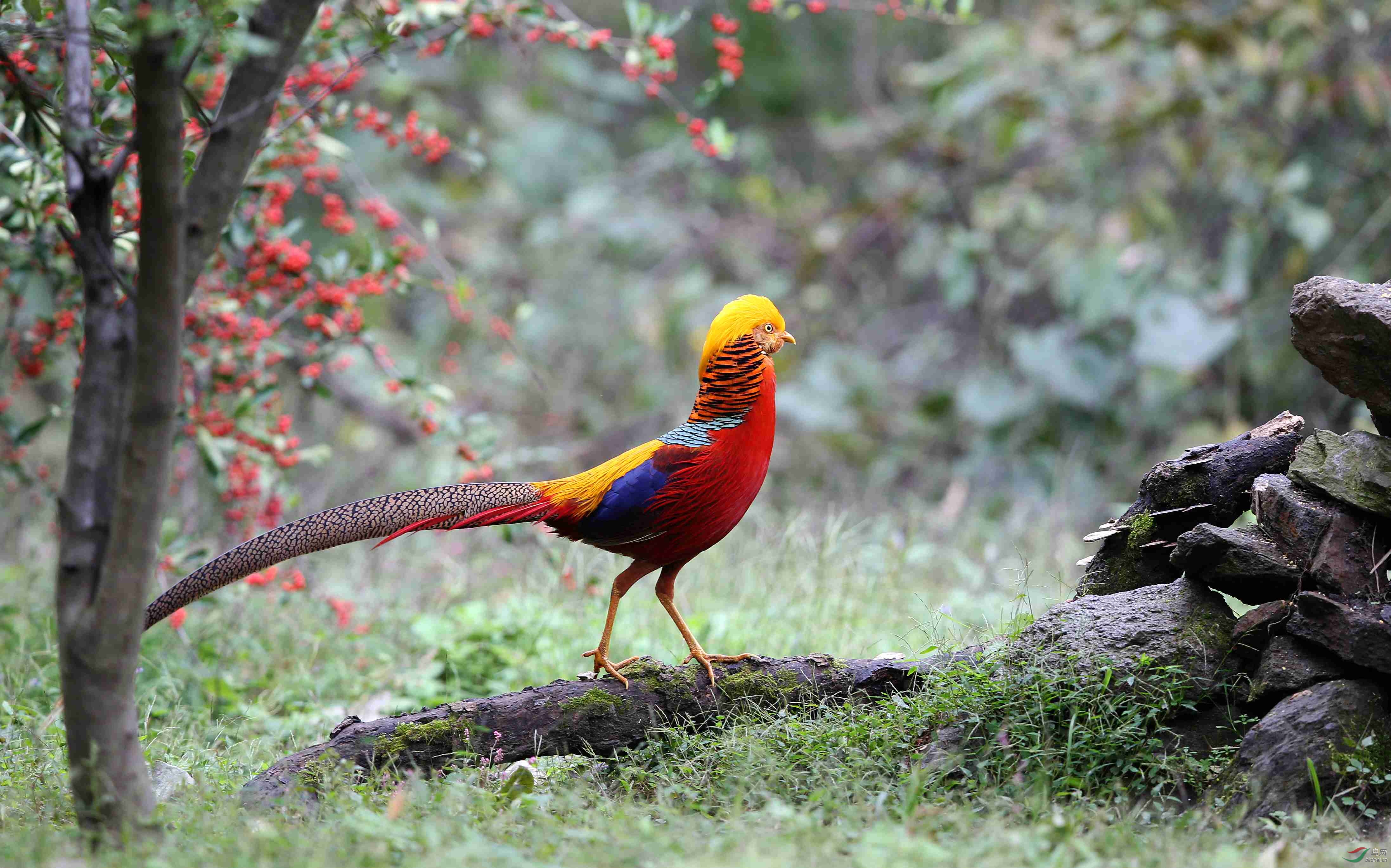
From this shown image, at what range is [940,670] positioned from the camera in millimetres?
3305

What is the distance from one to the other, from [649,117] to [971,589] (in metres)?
10.3

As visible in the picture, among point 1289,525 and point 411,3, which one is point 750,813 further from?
point 411,3

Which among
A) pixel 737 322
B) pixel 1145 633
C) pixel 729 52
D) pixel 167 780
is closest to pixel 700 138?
pixel 729 52

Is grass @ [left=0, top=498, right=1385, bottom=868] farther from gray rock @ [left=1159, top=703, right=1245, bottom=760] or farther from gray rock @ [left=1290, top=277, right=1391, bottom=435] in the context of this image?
gray rock @ [left=1290, top=277, right=1391, bottom=435]

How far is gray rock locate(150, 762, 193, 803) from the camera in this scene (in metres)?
3.16

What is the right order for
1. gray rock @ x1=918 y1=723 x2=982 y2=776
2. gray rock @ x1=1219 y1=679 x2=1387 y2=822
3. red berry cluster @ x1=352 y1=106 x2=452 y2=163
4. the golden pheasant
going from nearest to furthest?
gray rock @ x1=1219 y1=679 x2=1387 y2=822 → gray rock @ x1=918 y1=723 x2=982 y2=776 → the golden pheasant → red berry cluster @ x1=352 y1=106 x2=452 y2=163

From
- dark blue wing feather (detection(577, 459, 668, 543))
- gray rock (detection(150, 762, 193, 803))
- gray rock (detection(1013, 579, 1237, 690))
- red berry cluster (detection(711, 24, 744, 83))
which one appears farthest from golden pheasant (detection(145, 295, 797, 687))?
red berry cluster (detection(711, 24, 744, 83))

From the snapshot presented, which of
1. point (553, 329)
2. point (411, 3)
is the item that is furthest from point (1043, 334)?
point (411, 3)

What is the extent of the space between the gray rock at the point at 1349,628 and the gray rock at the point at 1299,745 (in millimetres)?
81

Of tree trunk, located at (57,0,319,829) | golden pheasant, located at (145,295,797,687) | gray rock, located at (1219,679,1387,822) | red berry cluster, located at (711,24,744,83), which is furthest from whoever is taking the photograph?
red berry cluster, located at (711,24,744,83)

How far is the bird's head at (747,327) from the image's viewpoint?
11.5 ft

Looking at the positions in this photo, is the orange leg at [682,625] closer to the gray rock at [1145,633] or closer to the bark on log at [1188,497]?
the gray rock at [1145,633]

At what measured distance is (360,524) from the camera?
3277mm

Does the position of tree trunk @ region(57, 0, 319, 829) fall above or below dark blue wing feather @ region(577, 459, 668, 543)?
above
